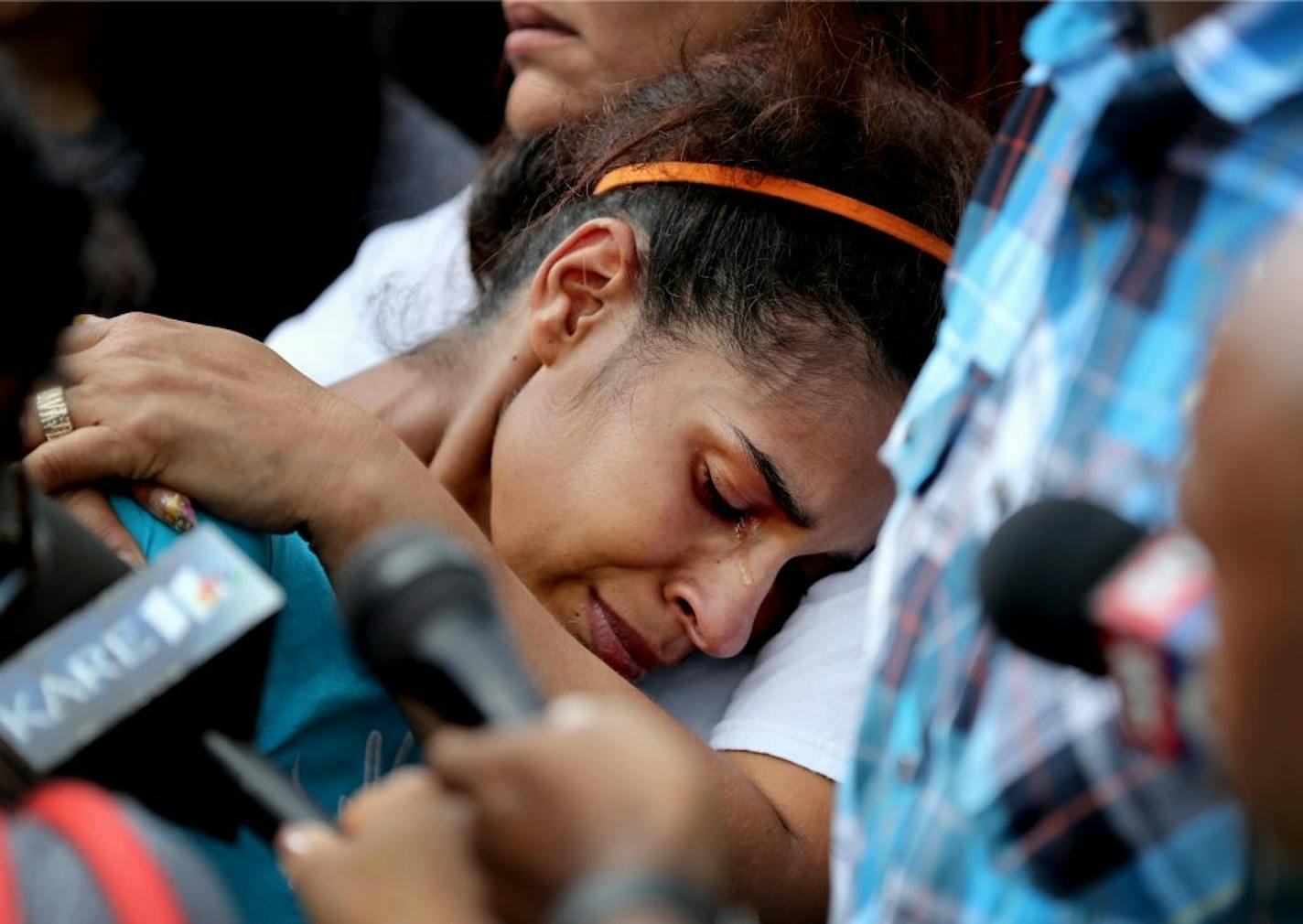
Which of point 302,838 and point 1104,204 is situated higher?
point 1104,204

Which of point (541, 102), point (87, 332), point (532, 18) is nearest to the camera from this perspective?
point (87, 332)

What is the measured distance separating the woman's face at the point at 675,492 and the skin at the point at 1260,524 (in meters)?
0.98

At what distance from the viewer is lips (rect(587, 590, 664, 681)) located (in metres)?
1.79

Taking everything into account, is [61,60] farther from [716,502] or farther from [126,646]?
[126,646]

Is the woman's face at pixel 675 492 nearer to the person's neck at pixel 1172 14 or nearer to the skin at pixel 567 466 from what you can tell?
the skin at pixel 567 466

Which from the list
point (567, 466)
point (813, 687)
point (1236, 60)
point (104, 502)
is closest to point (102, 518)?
point (104, 502)

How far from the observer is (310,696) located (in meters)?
1.44

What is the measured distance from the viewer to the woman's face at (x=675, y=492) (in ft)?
5.65

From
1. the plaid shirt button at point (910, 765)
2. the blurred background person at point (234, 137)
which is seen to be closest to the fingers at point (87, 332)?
the plaid shirt button at point (910, 765)

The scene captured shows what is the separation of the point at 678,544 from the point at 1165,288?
30.2 inches

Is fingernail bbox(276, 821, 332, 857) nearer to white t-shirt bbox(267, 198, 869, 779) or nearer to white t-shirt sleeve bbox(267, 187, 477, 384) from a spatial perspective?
white t-shirt bbox(267, 198, 869, 779)

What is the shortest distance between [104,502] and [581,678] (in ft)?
1.48

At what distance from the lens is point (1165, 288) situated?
1.05 meters

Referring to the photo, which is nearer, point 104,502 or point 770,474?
point 104,502
